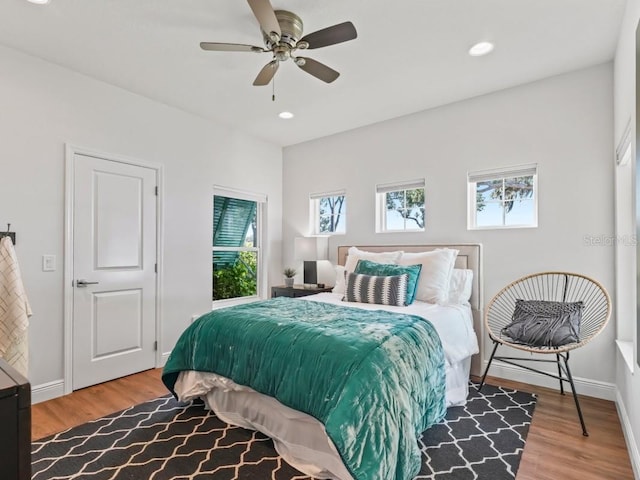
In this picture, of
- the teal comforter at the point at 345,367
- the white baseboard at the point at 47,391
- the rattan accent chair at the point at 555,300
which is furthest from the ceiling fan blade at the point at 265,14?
the white baseboard at the point at 47,391

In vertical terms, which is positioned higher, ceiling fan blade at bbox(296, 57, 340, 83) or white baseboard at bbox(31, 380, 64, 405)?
ceiling fan blade at bbox(296, 57, 340, 83)

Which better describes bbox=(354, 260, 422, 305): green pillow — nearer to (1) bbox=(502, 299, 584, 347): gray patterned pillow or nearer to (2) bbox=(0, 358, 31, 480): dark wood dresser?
(1) bbox=(502, 299, 584, 347): gray patterned pillow

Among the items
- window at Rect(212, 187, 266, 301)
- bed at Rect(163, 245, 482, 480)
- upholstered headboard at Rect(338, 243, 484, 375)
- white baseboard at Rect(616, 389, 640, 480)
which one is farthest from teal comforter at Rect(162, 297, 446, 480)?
window at Rect(212, 187, 266, 301)

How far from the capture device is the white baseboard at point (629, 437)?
188 centimetres

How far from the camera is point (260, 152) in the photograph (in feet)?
16.0

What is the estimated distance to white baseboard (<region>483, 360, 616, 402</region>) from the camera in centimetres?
285

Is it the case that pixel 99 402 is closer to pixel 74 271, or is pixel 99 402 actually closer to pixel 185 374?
pixel 185 374

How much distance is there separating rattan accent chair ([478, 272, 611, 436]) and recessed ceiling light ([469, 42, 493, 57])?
5.92 feet

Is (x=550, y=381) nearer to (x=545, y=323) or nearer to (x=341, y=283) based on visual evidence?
(x=545, y=323)

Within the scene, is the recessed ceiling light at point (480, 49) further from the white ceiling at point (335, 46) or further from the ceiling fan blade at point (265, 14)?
the ceiling fan blade at point (265, 14)

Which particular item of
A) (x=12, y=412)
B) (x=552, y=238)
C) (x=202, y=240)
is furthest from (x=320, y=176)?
(x=12, y=412)

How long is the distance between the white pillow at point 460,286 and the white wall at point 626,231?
1.06 meters

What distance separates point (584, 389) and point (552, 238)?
1246 millimetres

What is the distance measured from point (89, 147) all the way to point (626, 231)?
4324 millimetres
